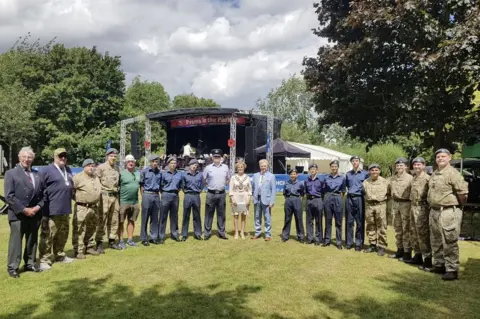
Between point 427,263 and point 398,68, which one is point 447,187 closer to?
point 427,263

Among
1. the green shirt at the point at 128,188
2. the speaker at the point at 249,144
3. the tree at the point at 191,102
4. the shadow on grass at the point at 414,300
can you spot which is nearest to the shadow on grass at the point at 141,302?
the shadow on grass at the point at 414,300

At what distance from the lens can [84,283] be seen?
5559 millimetres

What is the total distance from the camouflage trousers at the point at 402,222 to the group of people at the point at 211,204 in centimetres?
2

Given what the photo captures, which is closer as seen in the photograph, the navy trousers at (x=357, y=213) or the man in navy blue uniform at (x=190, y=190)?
the navy trousers at (x=357, y=213)

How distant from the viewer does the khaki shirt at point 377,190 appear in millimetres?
7117

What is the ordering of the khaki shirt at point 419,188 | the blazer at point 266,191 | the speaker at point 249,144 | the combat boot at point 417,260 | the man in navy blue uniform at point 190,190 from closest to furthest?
the khaki shirt at point 419,188, the combat boot at point 417,260, the man in navy blue uniform at point 190,190, the blazer at point 266,191, the speaker at point 249,144

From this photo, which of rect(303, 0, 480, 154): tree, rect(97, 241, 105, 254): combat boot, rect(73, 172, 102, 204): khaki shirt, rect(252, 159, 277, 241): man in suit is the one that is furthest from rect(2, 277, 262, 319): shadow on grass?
rect(303, 0, 480, 154): tree

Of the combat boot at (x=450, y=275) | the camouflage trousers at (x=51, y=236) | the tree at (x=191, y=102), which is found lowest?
the combat boot at (x=450, y=275)

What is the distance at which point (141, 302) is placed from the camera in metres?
4.88

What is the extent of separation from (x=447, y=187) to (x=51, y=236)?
220 inches

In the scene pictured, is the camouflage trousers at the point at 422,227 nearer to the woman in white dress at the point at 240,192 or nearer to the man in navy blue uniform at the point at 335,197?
the man in navy blue uniform at the point at 335,197

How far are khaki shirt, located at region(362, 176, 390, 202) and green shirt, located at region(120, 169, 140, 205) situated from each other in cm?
398

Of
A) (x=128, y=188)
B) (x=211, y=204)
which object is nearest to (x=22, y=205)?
(x=128, y=188)

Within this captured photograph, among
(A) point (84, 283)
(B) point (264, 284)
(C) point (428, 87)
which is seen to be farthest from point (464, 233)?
(A) point (84, 283)
